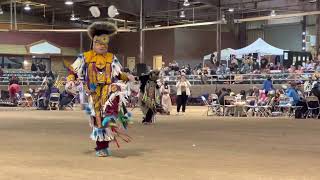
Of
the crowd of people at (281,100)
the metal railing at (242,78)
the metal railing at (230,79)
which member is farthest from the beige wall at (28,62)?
the crowd of people at (281,100)

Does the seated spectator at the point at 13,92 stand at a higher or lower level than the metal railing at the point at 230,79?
lower

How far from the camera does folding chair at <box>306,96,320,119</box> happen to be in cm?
1770

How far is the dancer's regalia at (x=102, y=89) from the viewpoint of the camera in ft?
25.9

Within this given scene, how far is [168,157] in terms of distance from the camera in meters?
7.59

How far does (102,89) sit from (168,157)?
4.63 ft

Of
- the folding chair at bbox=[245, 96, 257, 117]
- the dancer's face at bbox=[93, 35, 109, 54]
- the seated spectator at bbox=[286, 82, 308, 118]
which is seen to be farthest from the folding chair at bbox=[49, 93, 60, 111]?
the dancer's face at bbox=[93, 35, 109, 54]

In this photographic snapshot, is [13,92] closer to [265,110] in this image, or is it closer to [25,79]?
[25,79]

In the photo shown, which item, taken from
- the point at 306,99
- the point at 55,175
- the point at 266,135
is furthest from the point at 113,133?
the point at 306,99

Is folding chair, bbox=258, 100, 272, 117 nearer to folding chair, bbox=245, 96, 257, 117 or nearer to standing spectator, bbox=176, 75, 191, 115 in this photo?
folding chair, bbox=245, 96, 257, 117

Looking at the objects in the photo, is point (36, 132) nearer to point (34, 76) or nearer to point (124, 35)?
point (34, 76)

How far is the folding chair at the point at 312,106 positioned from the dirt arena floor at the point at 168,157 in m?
6.24

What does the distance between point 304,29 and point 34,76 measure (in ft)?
66.4

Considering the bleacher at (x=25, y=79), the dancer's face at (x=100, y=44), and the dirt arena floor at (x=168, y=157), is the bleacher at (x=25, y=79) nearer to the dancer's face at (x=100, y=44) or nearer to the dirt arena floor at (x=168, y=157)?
the dirt arena floor at (x=168, y=157)

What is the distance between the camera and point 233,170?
6.36 metres
